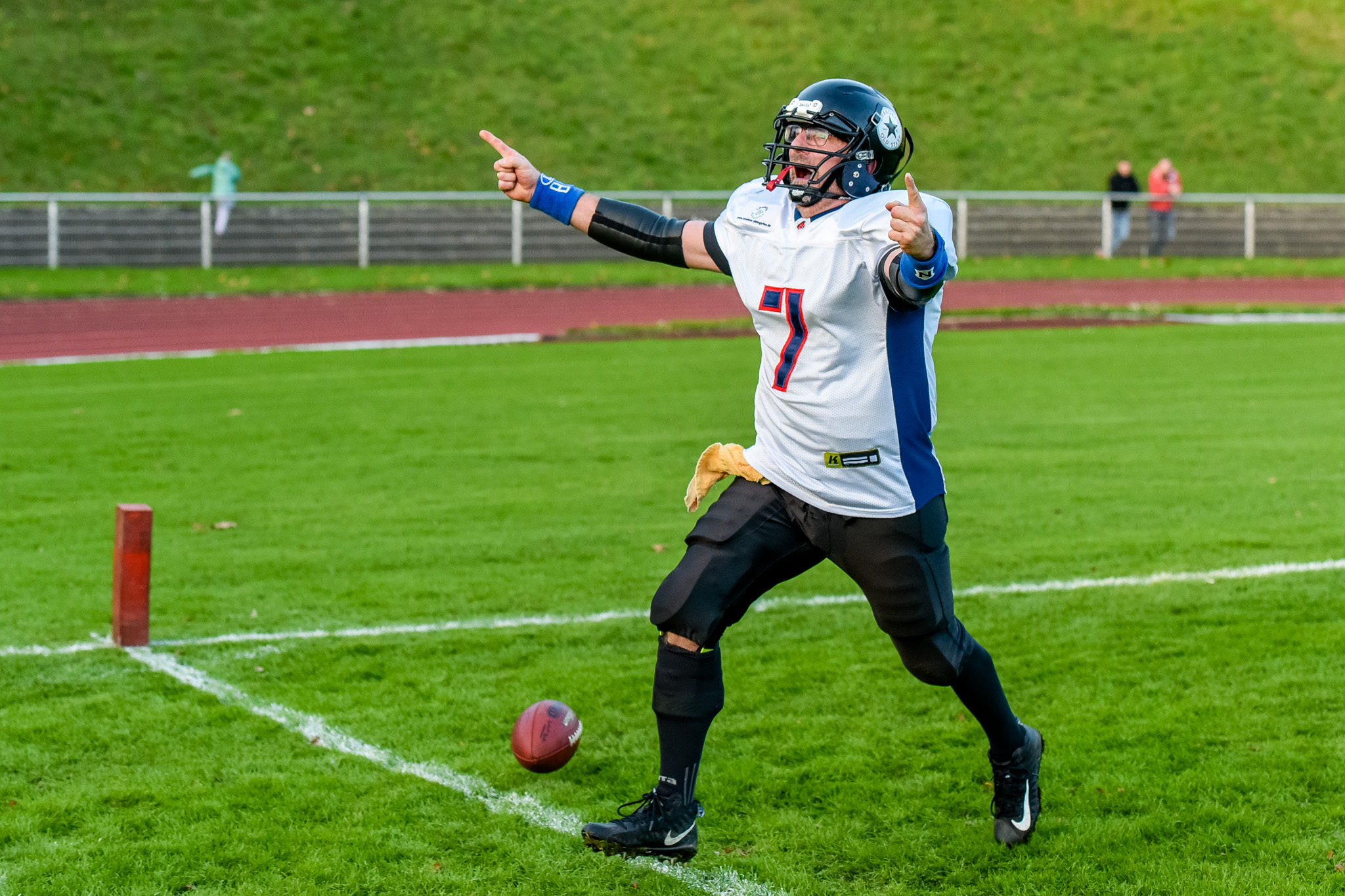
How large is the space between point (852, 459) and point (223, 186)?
2635 cm

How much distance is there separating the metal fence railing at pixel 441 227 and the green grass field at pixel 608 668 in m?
14.9

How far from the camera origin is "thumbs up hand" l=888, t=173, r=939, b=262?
4016 mm

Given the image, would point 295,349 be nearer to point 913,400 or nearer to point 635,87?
point 913,400

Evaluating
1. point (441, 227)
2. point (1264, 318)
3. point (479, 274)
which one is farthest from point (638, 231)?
point (441, 227)

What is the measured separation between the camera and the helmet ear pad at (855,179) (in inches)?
179

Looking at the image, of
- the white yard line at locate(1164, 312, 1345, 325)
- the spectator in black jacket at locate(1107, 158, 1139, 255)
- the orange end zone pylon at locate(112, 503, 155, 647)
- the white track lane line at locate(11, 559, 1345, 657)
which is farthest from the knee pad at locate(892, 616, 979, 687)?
the spectator in black jacket at locate(1107, 158, 1139, 255)

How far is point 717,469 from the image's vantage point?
486 centimetres

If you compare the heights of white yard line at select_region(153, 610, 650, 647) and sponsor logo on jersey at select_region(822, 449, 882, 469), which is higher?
sponsor logo on jersey at select_region(822, 449, 882, 469)

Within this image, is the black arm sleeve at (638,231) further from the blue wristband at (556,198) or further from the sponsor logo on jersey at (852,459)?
the sponsor logo on jersey at (852,459)

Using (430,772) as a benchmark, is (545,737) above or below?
above

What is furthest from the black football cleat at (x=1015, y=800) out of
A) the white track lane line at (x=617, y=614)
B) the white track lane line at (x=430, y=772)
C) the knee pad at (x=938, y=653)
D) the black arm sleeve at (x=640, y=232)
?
the white track lane line at (x=617, y=614)

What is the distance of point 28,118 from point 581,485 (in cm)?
2857

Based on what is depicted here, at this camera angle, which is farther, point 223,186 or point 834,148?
point 223,186

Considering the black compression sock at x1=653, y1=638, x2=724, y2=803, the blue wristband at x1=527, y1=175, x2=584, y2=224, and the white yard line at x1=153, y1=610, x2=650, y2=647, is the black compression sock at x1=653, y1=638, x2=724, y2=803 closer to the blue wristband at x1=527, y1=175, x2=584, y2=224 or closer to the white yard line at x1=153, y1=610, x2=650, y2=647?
the blue wristband at x1=527, y1=175, x2=584, y2=224
